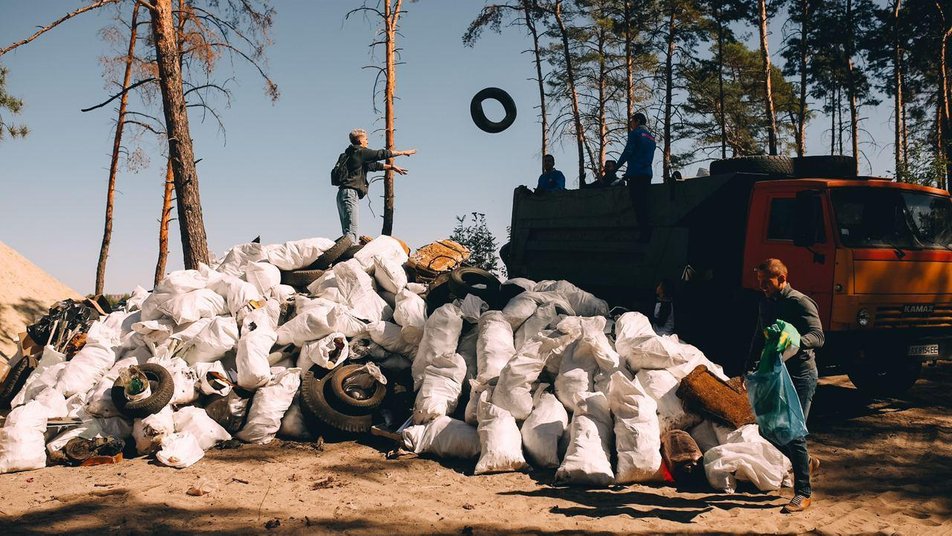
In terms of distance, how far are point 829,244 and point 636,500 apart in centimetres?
320

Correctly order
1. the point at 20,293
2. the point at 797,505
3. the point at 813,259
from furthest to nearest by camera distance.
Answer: the point at 20,293 < the point at 813,259 < the point at 797,505

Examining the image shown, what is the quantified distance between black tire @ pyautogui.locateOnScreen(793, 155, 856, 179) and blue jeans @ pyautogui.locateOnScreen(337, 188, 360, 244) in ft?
17.7

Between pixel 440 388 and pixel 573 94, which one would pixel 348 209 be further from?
pixel 573 94

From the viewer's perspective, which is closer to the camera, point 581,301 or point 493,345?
point 493,345

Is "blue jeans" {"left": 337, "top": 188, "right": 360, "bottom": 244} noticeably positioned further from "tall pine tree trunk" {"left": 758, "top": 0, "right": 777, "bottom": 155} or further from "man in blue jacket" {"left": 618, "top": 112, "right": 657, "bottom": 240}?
"tall pine tree trunk" {"left": 758, "top": 0, "right": 777, "bottom": 155}

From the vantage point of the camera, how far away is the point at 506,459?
5281 millimetres

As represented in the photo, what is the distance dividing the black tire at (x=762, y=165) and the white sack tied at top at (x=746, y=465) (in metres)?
3.28

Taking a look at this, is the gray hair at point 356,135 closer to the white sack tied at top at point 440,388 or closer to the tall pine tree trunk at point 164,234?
the white sack tied at top at point 440,388

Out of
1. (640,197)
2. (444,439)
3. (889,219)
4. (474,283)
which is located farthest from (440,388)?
(889,219)

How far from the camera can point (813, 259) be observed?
6.39m

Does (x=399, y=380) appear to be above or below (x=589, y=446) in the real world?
above

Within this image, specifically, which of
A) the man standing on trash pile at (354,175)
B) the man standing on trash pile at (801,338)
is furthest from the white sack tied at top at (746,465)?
the man standing on trash pile at (354,175)

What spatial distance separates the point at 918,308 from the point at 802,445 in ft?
9.77

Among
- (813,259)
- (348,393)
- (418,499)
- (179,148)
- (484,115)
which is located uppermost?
(484,115)
